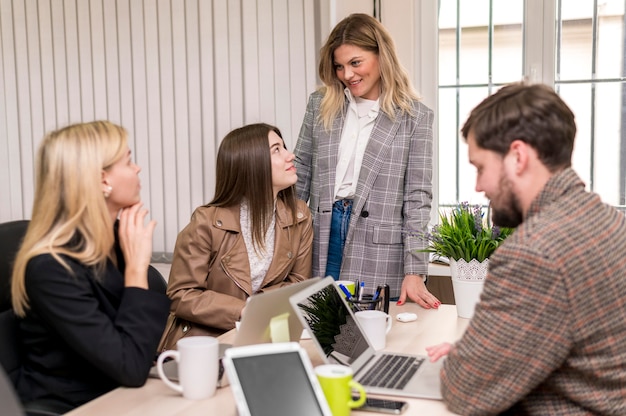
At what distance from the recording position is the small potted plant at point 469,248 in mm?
1978

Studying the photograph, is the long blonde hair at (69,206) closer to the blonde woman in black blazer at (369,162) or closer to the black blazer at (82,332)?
the black blazer at (82,332)

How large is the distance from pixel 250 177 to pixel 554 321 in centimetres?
133

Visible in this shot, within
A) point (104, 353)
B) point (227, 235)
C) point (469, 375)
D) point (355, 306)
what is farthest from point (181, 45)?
point (469, 375)

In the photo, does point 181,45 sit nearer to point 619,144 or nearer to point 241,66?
point 241,66

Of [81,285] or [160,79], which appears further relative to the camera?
[160,79]

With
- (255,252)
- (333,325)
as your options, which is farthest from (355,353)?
(255,252)

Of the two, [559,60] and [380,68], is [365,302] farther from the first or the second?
[559,60]

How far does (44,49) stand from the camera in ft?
11.5

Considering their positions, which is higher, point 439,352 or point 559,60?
point 559,60

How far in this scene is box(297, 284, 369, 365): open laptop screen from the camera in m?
1.51

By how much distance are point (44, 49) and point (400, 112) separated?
1.92m

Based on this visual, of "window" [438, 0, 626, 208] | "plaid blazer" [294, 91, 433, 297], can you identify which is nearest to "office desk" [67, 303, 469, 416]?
"plaid blazer" [294, 91, 433, 297]

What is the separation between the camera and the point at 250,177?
2303mm

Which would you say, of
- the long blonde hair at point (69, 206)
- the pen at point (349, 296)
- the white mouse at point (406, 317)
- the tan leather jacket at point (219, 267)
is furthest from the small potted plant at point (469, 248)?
the long blonde hair at point (69, 206)
